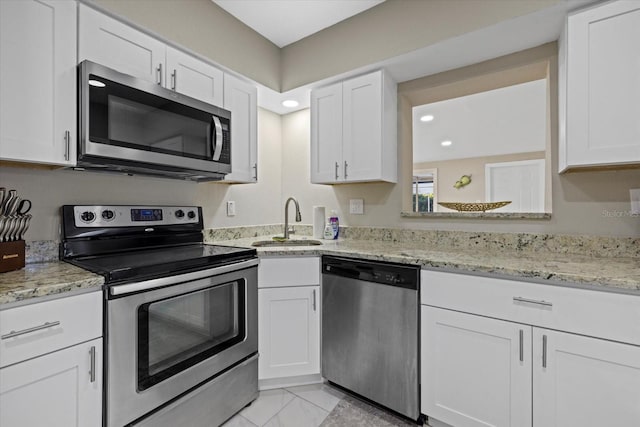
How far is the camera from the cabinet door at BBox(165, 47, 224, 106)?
1758mm

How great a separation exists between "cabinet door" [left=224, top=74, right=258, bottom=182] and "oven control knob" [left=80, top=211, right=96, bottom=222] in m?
0.77

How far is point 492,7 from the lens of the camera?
162 cm

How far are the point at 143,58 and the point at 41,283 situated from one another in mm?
1193

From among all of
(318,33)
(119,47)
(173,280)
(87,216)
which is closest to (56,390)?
(173,280)

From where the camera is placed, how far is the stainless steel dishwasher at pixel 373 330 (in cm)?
157

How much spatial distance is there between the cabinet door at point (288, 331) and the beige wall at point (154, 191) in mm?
827

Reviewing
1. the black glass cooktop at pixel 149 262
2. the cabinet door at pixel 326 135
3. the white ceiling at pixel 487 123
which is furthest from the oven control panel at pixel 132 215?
the white ceiling at pixel 487 123

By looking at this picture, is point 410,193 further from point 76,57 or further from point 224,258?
point 76,57

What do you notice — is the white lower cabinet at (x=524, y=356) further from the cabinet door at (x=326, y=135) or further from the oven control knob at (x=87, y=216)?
the oven control knob at (x=87, y=216)

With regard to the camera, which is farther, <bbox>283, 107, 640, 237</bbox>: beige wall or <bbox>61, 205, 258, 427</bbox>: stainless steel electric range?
<bbox>283, 107, 640, 237</bbox>: beige wall

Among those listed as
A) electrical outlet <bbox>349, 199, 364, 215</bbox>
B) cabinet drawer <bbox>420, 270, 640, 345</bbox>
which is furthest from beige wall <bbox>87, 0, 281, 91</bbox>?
cabinet drawer <bbox>420, 270, 640, 345</bbox>

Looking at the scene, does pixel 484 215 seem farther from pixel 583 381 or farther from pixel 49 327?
pixel 49 327

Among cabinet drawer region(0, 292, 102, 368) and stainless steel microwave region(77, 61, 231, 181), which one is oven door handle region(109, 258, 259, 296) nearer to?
cabinet drawer region(0, 292, 102, 368)

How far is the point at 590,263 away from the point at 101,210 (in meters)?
2.44
